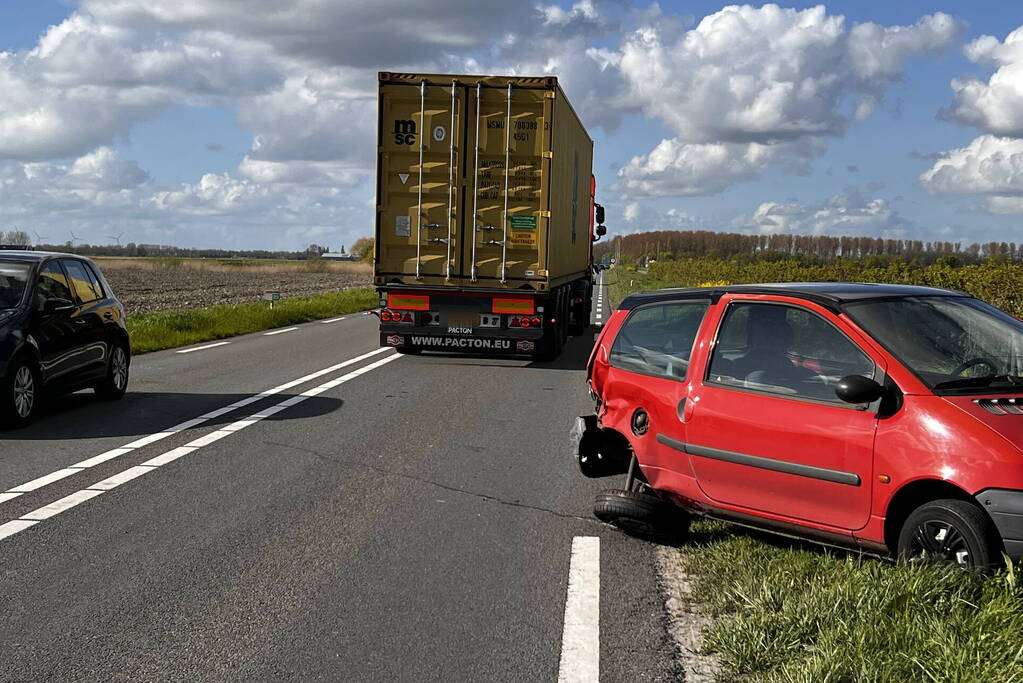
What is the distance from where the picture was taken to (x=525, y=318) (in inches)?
606

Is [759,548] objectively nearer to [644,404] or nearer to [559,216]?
[644,404]

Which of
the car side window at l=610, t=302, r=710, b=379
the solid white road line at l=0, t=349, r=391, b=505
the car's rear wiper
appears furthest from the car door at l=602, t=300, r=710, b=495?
the solid white road line at l=0, t=349, r=391, b=505

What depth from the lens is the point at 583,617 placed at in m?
4.61

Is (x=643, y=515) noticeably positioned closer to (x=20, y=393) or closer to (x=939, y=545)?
(x=939, y=545)

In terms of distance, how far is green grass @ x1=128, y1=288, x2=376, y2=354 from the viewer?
1938cm

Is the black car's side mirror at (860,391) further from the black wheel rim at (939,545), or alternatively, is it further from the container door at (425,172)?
the container door at (425,172)

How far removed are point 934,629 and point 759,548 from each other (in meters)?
1.53

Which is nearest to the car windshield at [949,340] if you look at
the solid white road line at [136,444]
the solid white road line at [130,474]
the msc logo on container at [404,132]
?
the solid white road line at [130,474]

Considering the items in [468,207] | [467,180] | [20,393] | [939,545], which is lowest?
[20,393]

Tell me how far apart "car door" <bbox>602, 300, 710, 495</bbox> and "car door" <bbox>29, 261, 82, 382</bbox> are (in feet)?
19.5

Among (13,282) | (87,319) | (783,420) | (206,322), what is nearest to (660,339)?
(783,420)

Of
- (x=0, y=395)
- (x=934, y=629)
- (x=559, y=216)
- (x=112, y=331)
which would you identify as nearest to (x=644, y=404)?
(x=934, y=629)

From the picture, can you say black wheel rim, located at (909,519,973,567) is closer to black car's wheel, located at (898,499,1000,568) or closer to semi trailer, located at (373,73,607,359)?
black car's wheel, located at (898,499,1000,568)

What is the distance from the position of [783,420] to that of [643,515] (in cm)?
95
